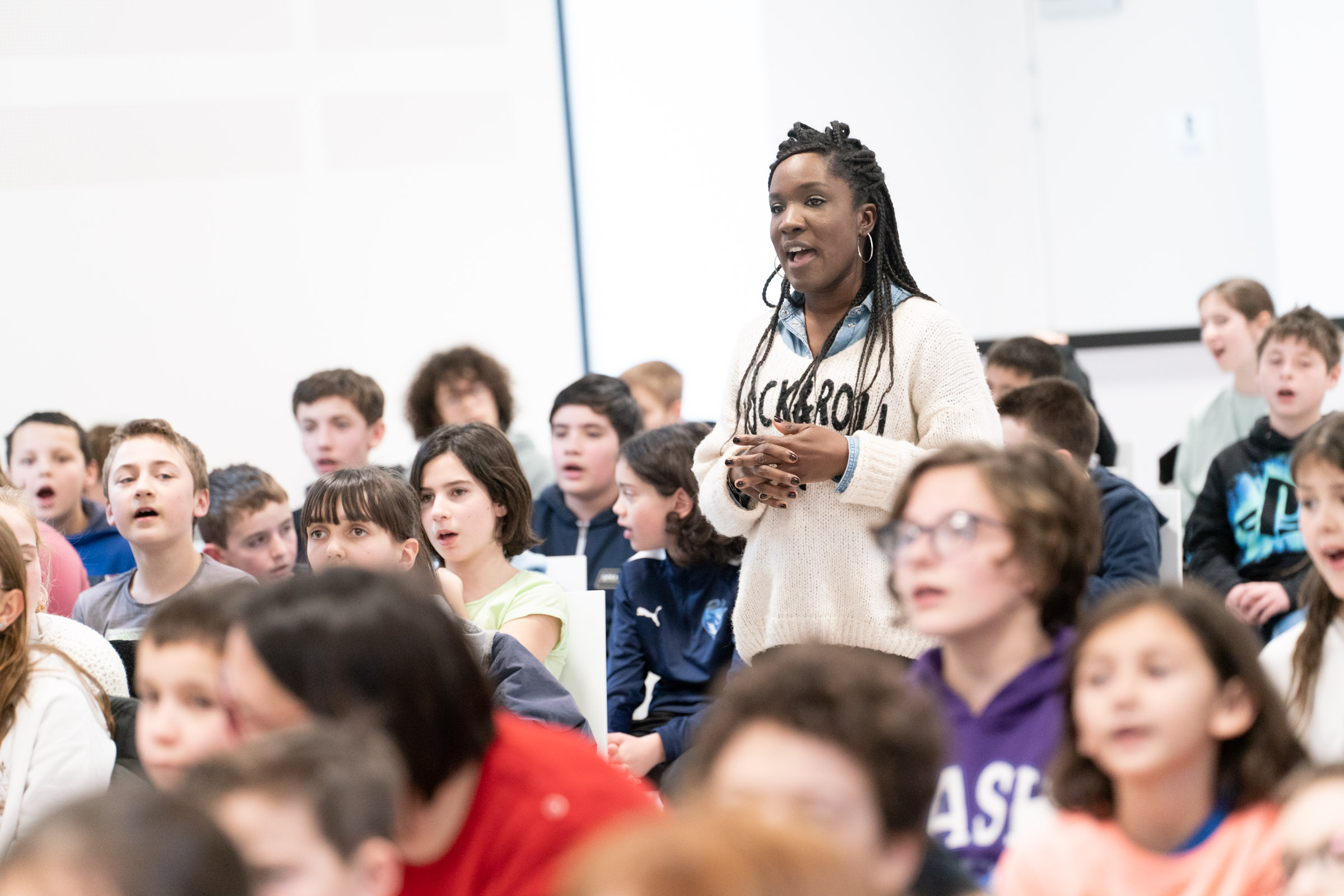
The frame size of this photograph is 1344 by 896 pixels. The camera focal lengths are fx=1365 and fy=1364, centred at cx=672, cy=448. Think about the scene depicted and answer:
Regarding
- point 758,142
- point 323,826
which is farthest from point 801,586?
point 758,142

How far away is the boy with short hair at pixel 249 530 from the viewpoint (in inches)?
142

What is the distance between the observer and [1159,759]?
1.31 m

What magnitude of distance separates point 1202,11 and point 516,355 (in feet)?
10.5

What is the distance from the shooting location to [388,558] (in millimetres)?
2672

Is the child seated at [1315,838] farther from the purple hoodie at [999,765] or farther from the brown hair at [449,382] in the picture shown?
the brown hair at [449,382]

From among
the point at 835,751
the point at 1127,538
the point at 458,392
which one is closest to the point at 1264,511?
the point at 1127,538

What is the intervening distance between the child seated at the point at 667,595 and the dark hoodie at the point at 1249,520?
130cm

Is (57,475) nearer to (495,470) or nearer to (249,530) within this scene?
(249,530)

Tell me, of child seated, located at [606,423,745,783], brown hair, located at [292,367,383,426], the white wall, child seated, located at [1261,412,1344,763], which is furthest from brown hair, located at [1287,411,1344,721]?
the white wall

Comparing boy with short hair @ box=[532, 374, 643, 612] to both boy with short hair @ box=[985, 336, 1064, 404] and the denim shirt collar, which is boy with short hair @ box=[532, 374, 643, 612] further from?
the denim shirt collar

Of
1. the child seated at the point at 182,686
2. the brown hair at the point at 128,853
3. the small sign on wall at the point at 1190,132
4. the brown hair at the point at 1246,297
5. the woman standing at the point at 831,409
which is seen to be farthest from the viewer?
the small sign on wall at the point at 1190,132

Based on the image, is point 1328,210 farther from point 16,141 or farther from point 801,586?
point 16,141

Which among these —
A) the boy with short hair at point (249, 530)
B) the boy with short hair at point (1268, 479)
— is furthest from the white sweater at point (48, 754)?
the boy with short hair at point (1268, 479)

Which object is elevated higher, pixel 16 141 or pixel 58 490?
pixel 16 141
